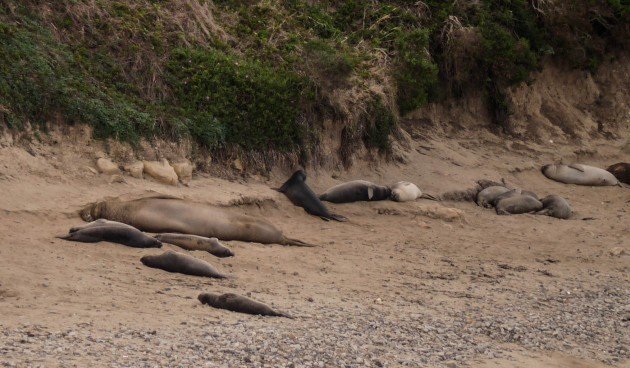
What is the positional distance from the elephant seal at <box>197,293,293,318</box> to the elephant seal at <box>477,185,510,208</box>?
7299mm

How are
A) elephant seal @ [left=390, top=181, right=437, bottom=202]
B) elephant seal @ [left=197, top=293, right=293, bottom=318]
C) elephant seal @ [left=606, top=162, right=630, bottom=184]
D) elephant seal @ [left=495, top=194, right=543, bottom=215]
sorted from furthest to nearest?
elephant seal @ [left=606, top=162, right=630, bottom=184] → elephant seal @ [left=495, top=194, right=543, bottom=215] → elephant seal @ [left=390, top=181, right=437, bottom=202] → elephant seal @ [left=197, top=293, right=293, bottom=318]

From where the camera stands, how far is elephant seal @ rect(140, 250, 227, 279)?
995cm

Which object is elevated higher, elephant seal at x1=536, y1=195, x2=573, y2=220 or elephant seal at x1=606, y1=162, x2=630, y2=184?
elephant seal at x1=606, y1=162, x2=630, y2=184

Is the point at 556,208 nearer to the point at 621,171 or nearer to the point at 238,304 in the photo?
the point at 621,171

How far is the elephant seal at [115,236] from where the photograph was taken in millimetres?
10336

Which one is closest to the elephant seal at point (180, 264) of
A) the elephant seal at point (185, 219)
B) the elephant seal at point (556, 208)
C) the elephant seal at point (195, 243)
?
the elephant seal at point (195, 243)

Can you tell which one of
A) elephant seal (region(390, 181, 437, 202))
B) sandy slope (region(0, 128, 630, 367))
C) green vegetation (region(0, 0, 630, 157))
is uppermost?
green vegetation (region(0, 0, 630, 157))

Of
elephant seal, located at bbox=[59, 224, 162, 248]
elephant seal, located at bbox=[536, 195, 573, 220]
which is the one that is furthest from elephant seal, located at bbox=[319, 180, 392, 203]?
elephant seal, located at bbox=[59, 224, 162, 248]

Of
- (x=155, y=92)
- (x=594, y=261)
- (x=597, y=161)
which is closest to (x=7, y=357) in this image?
(x=155, y=92)

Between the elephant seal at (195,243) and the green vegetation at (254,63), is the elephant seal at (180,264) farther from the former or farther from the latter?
the green vegetation at (254,63)

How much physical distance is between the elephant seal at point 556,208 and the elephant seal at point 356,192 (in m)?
2.57

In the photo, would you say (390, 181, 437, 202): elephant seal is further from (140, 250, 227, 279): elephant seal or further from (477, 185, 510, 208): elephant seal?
(140, 250, 227, 279): elephant seal

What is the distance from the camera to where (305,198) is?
13523 millimetres

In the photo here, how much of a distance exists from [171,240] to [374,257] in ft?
7.95
